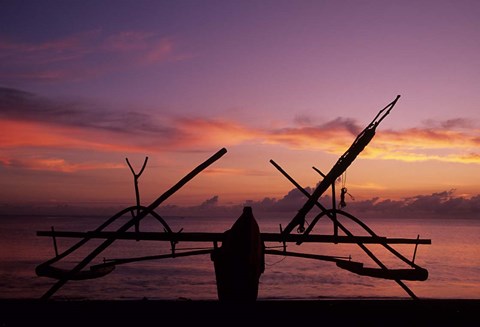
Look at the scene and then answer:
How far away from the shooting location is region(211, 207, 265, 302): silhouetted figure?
35.2 ft

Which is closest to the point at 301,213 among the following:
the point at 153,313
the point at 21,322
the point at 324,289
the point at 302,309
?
the point at 302,309

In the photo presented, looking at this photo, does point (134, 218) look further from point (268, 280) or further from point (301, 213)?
point (268, 280)

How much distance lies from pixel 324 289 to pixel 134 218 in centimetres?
2316

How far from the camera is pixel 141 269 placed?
40.7m

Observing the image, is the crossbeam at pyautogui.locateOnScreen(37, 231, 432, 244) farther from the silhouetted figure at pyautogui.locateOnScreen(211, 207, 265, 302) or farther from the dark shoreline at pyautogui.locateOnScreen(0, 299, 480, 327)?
the silhouetted figure at pyautogui.locateOnScreen(211, 207, 265, 302)

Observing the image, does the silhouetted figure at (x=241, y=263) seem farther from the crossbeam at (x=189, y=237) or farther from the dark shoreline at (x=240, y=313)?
the crossbeam at (x=189, y=237)

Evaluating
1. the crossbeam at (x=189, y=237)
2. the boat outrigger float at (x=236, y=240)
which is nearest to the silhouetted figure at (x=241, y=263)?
the boat outrigger float at (x=236, y=240)

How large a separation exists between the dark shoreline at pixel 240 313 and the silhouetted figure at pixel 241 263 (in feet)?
1.20

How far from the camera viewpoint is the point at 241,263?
1070cm

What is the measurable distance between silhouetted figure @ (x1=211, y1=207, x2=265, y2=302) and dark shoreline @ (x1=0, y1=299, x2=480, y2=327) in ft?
1.20

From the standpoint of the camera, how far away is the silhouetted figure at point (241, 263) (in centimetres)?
1072

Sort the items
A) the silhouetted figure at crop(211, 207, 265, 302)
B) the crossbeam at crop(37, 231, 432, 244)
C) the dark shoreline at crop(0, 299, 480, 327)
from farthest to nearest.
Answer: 1. the crossbeam at crop(37, 231, 432, 244)
2. the silhouetted figure at crop(211, 207, 265, 302)
3. the dark shoreline at crop(0, 299, 480, 327)

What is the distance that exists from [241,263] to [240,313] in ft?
3.59

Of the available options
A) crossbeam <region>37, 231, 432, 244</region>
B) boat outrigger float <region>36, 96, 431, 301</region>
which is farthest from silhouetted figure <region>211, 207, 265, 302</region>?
crossbeam <region>37, 231, 432, 244</region>
